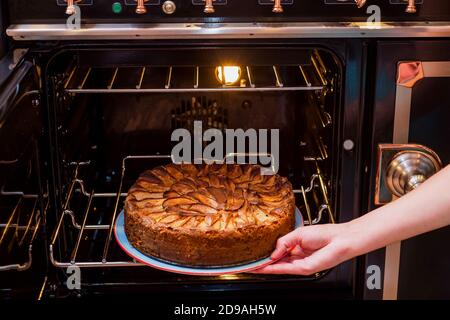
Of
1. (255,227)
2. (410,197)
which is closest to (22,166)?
(255,227)

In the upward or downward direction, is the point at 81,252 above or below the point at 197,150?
below

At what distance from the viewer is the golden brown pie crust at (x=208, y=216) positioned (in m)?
1.57

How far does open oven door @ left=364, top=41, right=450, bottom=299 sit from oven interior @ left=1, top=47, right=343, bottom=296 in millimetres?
101

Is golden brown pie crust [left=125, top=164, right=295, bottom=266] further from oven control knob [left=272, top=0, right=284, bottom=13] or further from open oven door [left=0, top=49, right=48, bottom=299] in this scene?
oven control knob [left=272, top=0, right=284, bottom=13]

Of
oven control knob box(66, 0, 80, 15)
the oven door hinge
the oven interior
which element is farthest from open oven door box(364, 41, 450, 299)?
the oven door hinge

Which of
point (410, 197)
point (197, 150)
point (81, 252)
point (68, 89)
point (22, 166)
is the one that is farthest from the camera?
point (197, 150)

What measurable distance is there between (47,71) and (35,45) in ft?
0.21

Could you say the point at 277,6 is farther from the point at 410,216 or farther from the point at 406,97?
the point at 410,216

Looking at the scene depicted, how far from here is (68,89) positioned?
1745mm

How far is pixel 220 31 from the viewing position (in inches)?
61.2

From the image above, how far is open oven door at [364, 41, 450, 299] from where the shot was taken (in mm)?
1627

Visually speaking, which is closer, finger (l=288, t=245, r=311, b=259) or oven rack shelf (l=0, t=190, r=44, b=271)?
oven rack shelf (l=0, t=190, r=44, b=271)

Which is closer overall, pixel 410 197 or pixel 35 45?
pixel 410 197

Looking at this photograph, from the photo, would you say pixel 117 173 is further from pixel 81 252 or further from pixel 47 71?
pixel 47 71
